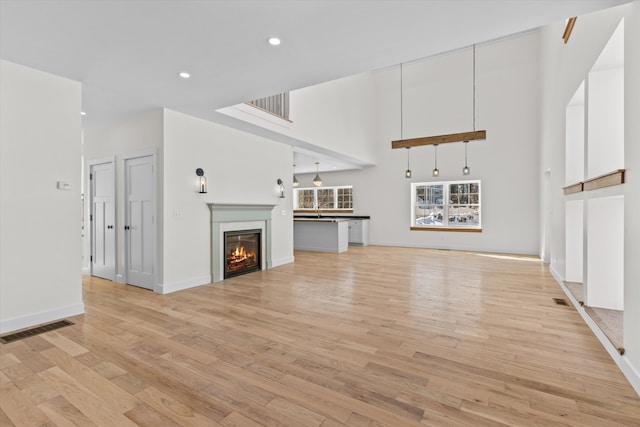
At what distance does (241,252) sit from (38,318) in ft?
9.39

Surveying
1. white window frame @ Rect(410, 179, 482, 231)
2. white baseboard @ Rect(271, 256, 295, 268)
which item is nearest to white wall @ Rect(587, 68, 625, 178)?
white baseboard @ Rect(271, 256, 295, 268)

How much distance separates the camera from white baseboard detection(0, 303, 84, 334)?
298cm

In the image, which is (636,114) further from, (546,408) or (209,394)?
(209,394)

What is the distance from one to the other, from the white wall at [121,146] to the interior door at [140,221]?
0.13m

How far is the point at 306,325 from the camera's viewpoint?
311 centimetres

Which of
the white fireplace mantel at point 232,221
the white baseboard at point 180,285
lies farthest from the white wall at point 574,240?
the white baseboard at point 180,285

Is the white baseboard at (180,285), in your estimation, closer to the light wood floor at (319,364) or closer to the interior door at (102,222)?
the light wood floor at (319,364)

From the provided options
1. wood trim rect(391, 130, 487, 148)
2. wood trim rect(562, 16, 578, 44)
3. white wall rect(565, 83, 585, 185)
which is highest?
wood trim rect(562, 16, 578, 44)

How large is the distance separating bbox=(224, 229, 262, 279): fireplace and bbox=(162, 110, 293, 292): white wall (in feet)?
1.32

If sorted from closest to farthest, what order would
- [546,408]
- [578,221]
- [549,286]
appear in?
[546,408] < [578,221] < [549,286]

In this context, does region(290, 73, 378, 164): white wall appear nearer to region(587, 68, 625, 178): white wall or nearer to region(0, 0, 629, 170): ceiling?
region(0, 0, 629, 170): ceiling

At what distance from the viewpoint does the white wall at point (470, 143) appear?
7734 millimetres

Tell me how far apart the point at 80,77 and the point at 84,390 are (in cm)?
307

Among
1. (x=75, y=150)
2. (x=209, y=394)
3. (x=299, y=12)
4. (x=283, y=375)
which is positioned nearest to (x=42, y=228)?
(x=75, y=150)
